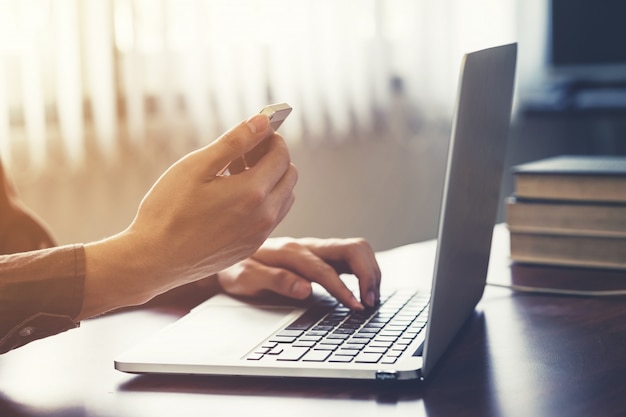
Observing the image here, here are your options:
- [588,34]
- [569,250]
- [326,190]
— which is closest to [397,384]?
[569,250]

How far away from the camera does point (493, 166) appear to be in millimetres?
900

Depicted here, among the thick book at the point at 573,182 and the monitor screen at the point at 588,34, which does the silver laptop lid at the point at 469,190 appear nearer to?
the thick book at the point at 573,182

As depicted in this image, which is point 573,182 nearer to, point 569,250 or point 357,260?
point 569,250

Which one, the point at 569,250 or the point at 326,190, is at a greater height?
the point at 569,250

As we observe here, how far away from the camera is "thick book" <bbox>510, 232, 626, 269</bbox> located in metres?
1.14

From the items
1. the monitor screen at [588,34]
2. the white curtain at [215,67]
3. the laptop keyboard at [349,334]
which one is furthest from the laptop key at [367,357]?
the monitor screen at [588,34]

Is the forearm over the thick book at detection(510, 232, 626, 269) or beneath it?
over

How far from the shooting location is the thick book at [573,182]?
1128 millimetres

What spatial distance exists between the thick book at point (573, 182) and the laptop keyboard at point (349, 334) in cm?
30

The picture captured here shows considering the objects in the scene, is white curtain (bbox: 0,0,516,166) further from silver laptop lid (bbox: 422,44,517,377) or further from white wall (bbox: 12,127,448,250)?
silver laptop lid (bbox: 422,44,517,377)

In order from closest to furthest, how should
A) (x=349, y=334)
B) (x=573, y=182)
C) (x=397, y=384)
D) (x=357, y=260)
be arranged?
(x=397, y=384) < (x=349, y=334) < (x=357, y=260) < (x=573, y=182)

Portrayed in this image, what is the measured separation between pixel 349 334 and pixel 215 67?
5.65ft

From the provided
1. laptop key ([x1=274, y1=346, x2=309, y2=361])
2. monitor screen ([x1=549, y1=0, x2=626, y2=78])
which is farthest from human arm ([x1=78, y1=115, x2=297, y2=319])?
monitor screen ([x1=549, y1=0, x2=626, y2=78])

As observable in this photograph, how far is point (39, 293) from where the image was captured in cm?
78
